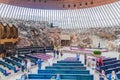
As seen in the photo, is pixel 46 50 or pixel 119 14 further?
pixel 119 14

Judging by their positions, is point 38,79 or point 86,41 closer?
point 38,79

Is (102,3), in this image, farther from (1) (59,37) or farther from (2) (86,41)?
(1) (59,37)

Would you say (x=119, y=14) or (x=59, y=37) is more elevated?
(x=119, y=14)

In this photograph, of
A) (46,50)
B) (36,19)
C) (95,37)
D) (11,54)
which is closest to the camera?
→ (11,54)

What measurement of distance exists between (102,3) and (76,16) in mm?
5623

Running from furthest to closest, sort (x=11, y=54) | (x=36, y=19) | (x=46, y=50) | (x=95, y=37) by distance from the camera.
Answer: (x=36, y=19) < (x=95, y=37) < (x=46, y=50) < (x=11, y=54)

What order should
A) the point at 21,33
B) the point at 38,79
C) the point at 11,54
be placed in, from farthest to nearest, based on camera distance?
the point at 21,33, the point at 11,54, the point at 38,79

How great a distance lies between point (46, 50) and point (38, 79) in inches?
762

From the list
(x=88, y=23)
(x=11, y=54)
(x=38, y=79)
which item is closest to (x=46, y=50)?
(x=11, y=54)

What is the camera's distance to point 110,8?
36.7 m

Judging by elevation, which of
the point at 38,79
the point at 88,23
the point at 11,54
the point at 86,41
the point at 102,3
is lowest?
the point at 38,79

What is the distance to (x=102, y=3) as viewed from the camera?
1473 inches

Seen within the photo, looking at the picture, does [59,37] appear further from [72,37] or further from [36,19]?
[36,19]

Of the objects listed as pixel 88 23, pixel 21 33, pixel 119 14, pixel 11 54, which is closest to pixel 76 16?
pixel 88 23
